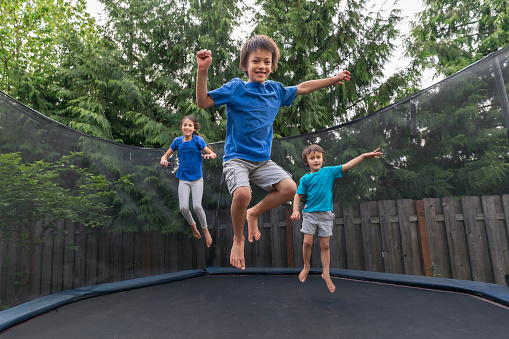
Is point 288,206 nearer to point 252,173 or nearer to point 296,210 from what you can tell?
point 296,210

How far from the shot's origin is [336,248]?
9.75ft

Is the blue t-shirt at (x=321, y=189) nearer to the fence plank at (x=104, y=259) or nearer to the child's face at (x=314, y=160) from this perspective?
the child's face at (x=314, y=160)

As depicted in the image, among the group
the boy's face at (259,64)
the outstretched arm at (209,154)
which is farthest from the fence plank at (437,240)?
the outstretched arm at (209,154)

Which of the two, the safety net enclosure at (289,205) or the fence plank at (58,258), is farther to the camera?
the fence plank at (58,258)

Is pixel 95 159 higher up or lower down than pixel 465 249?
higher up

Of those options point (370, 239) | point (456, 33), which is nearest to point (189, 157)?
point (370, 239)

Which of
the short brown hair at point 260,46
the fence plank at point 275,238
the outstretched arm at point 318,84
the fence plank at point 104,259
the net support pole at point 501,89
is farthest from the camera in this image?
the fence plank at point 275,238

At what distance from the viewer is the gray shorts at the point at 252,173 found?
5.37ft

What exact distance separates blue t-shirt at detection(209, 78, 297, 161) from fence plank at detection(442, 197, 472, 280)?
144 cm

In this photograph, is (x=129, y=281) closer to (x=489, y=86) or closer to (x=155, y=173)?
(x=155, y=173)

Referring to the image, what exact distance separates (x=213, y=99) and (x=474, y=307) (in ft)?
5.54

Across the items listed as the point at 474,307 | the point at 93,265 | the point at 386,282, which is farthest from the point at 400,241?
the point at 93,265

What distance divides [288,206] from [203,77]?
2018 millimetres

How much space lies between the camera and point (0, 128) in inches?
72.8
